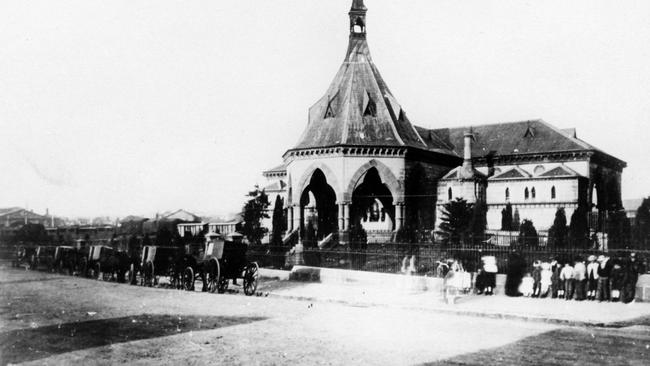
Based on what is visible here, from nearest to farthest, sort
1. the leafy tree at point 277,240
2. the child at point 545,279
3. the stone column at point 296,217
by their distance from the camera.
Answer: the child at point 545,279, the leafy tree at point 277,240, the stone column at point 296,217

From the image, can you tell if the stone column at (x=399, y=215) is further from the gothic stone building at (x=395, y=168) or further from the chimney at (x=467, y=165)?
the chimney at (x=467, y=165)

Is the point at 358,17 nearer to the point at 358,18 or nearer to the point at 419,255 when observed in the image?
the point at 358,18

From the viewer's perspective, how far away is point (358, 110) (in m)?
41.9

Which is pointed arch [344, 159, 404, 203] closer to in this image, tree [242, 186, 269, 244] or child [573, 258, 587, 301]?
tree [242, 186, 269, 244]

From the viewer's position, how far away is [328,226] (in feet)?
147

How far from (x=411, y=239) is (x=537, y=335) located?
2389cm

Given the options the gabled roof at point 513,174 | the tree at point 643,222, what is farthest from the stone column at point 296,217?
the tree at point 643,222

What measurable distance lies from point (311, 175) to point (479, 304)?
85.6ft

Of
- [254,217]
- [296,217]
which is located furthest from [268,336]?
[254,217]

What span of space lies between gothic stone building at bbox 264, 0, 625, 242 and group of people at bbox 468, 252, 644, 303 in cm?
2046

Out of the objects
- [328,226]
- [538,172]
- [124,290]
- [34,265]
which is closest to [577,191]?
[538,172]

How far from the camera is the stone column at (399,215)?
1570 inches

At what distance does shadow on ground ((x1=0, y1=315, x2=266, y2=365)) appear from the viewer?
9.65m

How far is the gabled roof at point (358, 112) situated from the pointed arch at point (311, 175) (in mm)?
1451
